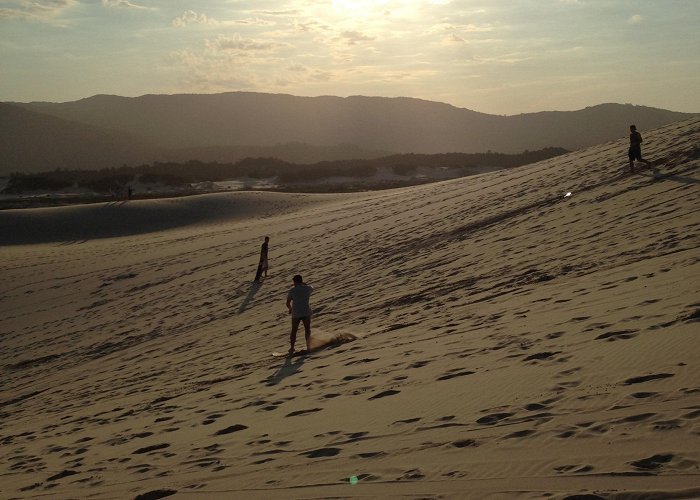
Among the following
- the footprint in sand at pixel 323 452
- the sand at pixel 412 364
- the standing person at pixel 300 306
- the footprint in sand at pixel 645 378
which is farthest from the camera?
the standing person at pixel 300 306

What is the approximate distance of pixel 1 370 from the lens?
14.9 metres

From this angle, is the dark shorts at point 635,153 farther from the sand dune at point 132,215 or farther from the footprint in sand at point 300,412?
the sand dune at point 132,215

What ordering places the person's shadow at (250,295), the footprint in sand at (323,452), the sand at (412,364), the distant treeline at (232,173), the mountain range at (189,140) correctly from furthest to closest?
the mountain range at (189,140)
the distant treeline at (232,173)
the person's shadow at (250,295)
the footprint in sand at (323,452)
the sand at (412,364)

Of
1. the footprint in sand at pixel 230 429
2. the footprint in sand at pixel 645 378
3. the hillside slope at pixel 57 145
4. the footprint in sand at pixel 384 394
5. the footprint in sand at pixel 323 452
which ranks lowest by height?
the footprint in sand at pixel 230 429

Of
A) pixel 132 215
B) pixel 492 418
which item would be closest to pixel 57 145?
pixel 132 215

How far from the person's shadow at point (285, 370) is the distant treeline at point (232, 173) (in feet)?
161

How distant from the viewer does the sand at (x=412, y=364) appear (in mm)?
4770

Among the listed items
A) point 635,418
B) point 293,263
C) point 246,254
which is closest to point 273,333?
point 293,263

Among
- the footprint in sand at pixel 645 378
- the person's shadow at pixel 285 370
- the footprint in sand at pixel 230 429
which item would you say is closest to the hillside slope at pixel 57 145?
the person's shadow at pixel 285 370

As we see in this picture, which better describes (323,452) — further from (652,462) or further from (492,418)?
(652,462)

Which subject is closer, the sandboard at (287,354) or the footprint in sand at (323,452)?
the footprint in sand at (323,452)

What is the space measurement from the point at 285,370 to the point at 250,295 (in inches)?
304

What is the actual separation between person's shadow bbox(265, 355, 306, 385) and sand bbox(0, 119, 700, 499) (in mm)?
55

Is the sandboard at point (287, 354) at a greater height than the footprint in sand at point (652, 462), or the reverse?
the footprint in sand at point (652, 462)
